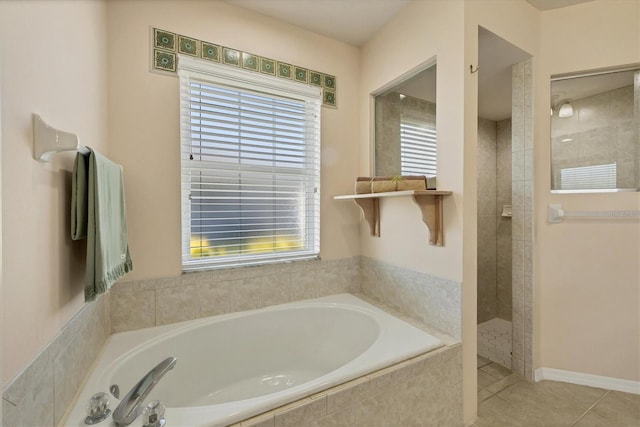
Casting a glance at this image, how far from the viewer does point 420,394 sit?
1.32 m

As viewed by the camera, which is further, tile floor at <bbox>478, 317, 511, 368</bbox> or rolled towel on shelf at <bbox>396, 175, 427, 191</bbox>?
tile floor at <bbox>478, 317, 511, 368</bbox>

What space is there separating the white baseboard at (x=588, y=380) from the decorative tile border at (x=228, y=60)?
8.17 ft

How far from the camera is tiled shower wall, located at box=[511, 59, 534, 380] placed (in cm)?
189

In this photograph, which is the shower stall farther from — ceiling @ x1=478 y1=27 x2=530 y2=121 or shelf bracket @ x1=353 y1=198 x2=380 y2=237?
shelf bracket @ x1=353 y1=198 x2=380 y2=237

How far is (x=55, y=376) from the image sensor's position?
0.88 meters

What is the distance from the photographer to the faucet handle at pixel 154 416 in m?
0.88

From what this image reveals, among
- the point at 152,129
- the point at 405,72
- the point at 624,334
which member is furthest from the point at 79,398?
the point at 624,334

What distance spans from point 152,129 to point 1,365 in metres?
1.32

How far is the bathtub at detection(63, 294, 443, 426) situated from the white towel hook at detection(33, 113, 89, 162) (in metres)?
0.89

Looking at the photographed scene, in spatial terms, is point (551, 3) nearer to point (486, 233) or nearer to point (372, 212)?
point (372, 212)

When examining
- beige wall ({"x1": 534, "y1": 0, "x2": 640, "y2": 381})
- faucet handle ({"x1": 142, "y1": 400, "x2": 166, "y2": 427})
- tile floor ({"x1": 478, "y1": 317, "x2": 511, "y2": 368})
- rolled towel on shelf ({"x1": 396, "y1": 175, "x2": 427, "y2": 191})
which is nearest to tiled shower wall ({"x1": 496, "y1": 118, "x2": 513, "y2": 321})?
tile floor ({"x1": 478, "y1": 317, "x2": 511, "y2": 368})

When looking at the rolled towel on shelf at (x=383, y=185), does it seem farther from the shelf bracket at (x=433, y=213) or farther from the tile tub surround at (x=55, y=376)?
the tile tub surround at (x=55, y=376)

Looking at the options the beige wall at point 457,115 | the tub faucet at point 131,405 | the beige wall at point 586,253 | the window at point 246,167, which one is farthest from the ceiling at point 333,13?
the tub faucet at point 131,405

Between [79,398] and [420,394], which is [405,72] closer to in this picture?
[420,394]
